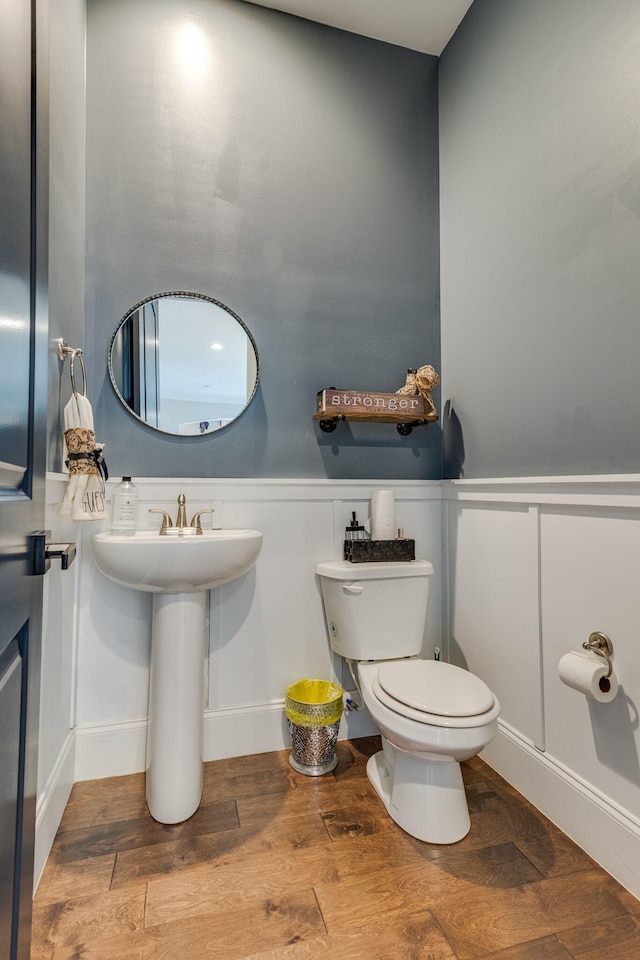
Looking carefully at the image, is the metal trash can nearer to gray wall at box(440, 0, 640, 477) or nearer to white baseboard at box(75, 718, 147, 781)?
white baseboard at box(75, 718, 147, 781)

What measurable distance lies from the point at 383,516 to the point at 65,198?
4.87 ft

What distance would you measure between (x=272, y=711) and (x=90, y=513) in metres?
1.00

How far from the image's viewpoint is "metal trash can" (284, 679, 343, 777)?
1.66 meters

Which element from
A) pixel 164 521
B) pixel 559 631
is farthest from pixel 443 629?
pixel 164 521

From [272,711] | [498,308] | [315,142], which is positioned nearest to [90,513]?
[272,711]

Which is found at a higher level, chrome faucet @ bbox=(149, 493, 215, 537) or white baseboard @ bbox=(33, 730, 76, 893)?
chrome faucet @ bbox=(149, 493, 215, 537)

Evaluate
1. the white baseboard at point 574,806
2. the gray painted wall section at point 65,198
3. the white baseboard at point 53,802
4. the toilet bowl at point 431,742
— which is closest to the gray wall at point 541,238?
the toilet bowl at point 431,742

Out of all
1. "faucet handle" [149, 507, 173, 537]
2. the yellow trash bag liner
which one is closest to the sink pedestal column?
"faucet handle" [149, 507, 173, 537]

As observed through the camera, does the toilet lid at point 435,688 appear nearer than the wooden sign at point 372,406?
Yes

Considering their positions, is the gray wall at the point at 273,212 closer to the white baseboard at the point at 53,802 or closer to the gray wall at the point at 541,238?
the gray wall at the point at 541,238

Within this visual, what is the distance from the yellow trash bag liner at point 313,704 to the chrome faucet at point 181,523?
0.70 meters

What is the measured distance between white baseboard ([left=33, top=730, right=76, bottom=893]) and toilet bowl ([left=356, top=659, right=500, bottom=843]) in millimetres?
899

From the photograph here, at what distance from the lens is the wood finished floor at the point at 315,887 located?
1.06 meters

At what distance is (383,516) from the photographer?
185 cm
